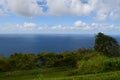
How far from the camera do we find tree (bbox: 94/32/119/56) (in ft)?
144

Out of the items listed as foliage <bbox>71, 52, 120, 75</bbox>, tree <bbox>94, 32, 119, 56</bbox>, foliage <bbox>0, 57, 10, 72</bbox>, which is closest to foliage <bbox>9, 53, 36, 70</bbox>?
foliage <bbox>0, 57, 10, 72</bbox>

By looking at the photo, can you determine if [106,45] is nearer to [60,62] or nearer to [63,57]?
[63,57]

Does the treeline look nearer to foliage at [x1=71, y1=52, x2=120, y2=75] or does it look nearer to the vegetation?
the vegetation

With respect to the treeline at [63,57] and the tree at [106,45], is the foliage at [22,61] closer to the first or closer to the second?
the treeline at [63,57]

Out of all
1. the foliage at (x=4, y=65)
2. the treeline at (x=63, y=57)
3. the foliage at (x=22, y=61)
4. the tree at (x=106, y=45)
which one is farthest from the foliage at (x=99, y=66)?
the foliage at (x=4, y=65)

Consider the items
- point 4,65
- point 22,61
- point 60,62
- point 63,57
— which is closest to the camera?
point 4,65

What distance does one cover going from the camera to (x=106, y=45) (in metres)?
44.1

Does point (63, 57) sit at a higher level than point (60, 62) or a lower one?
higher

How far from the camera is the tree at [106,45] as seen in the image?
44.0 meters

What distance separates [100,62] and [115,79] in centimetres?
1493

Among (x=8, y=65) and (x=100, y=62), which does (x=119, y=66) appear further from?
(x=8, y=65)

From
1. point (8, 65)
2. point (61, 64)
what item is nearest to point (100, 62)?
point (61, 64)

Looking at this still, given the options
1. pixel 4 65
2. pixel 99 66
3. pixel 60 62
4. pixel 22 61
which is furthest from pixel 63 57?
pixel 99 66

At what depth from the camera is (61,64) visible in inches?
1682
